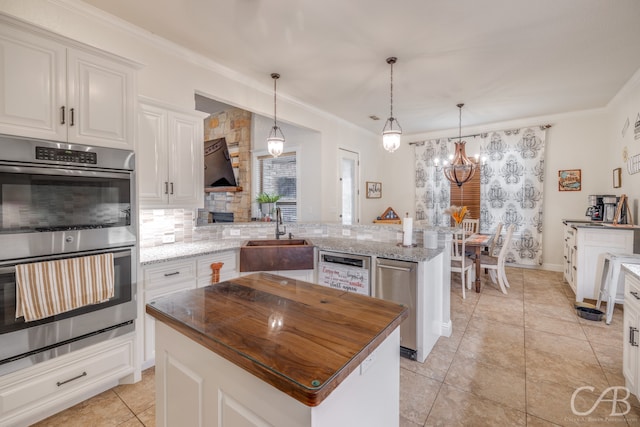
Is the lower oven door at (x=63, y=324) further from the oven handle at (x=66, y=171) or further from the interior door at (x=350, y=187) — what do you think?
the interior door at (x=350, y=187)

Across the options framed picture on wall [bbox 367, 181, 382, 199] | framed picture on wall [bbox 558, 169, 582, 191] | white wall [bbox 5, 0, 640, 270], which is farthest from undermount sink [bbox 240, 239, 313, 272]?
framed picture on wall [bbox 558, 169, 582, 191]

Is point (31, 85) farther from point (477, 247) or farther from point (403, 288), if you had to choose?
point (477, 247)

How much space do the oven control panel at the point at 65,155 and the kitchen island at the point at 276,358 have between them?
1.19 m

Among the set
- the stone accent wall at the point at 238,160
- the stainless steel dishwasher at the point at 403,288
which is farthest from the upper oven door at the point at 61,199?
the stone accent wall at the point at 238,160

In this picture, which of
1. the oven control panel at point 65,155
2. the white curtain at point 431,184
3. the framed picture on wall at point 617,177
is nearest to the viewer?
the oven control panel at point 65,155

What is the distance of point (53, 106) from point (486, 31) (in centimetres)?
338

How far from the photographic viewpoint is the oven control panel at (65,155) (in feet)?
5.43

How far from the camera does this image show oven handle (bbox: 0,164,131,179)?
1.55m

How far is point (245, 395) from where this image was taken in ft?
2.88

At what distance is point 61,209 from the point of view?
1.73 metres

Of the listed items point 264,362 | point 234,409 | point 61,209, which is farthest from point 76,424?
point 264,362

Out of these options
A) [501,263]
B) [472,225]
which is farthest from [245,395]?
[472,225]

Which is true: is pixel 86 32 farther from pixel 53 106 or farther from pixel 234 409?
pixel 234 409

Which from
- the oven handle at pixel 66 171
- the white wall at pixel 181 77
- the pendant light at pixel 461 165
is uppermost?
the white wall at pixel 181 77
